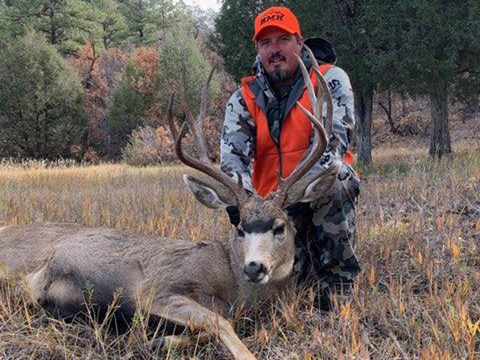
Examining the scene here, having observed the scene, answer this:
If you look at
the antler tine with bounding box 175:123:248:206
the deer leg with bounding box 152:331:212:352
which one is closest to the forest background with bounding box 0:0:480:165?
the antler tine with bounding box 175:123:248:206

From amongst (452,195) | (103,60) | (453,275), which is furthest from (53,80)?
(453,275)

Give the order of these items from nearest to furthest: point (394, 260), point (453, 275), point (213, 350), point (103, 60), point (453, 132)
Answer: point (213, 350) < point (453, 275) < point (394, 260) < point (453, 132) < point (103, 60)

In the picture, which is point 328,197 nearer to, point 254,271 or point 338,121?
point 338,121

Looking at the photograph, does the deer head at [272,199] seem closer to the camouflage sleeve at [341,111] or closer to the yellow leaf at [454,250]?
the camouflage sleeve at [341,111]

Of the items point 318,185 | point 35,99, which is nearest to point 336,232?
point 318,185

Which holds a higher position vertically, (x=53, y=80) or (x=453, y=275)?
(x=53, y=80)

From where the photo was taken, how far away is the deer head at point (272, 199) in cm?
331

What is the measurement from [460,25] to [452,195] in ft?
21.9

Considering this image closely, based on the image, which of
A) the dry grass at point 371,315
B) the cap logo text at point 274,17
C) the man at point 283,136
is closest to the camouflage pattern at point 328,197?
the man at point 283,136

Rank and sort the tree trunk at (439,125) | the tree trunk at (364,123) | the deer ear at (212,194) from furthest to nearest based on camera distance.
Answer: the tree trunk at (439,125) < the tree trunk at (364,123) < the deer ear at (212,194)

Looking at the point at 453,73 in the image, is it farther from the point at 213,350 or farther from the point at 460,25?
the point at 213,350

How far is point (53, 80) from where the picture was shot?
2873cm

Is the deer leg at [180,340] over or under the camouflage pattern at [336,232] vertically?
under

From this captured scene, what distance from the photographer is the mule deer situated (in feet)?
10.8
